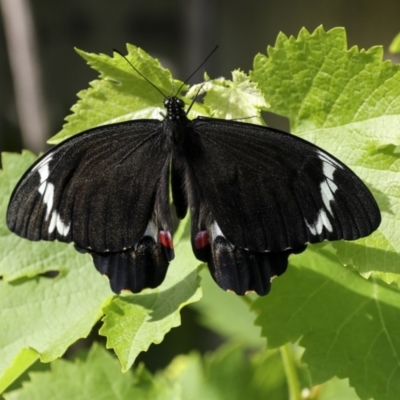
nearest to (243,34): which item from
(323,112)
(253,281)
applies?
(323,112)

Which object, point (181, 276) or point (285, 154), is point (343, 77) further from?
point (181, 276)

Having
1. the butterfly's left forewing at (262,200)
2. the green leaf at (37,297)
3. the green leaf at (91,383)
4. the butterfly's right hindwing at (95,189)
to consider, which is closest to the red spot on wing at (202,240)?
the butterfly's left forewing at (262,200)

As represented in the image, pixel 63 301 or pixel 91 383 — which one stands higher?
pixel 63 301

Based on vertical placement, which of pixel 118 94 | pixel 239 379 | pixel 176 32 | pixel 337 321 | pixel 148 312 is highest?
pixel 176 32

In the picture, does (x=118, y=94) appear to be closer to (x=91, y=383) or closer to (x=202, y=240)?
(x=202, y=240)

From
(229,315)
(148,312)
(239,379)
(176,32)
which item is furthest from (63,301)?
(176,32)

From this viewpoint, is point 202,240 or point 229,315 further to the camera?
point 229,315

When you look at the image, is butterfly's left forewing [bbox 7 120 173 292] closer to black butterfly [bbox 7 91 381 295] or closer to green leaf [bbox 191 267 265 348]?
black butterfly [bbox 7 91 381 295]
